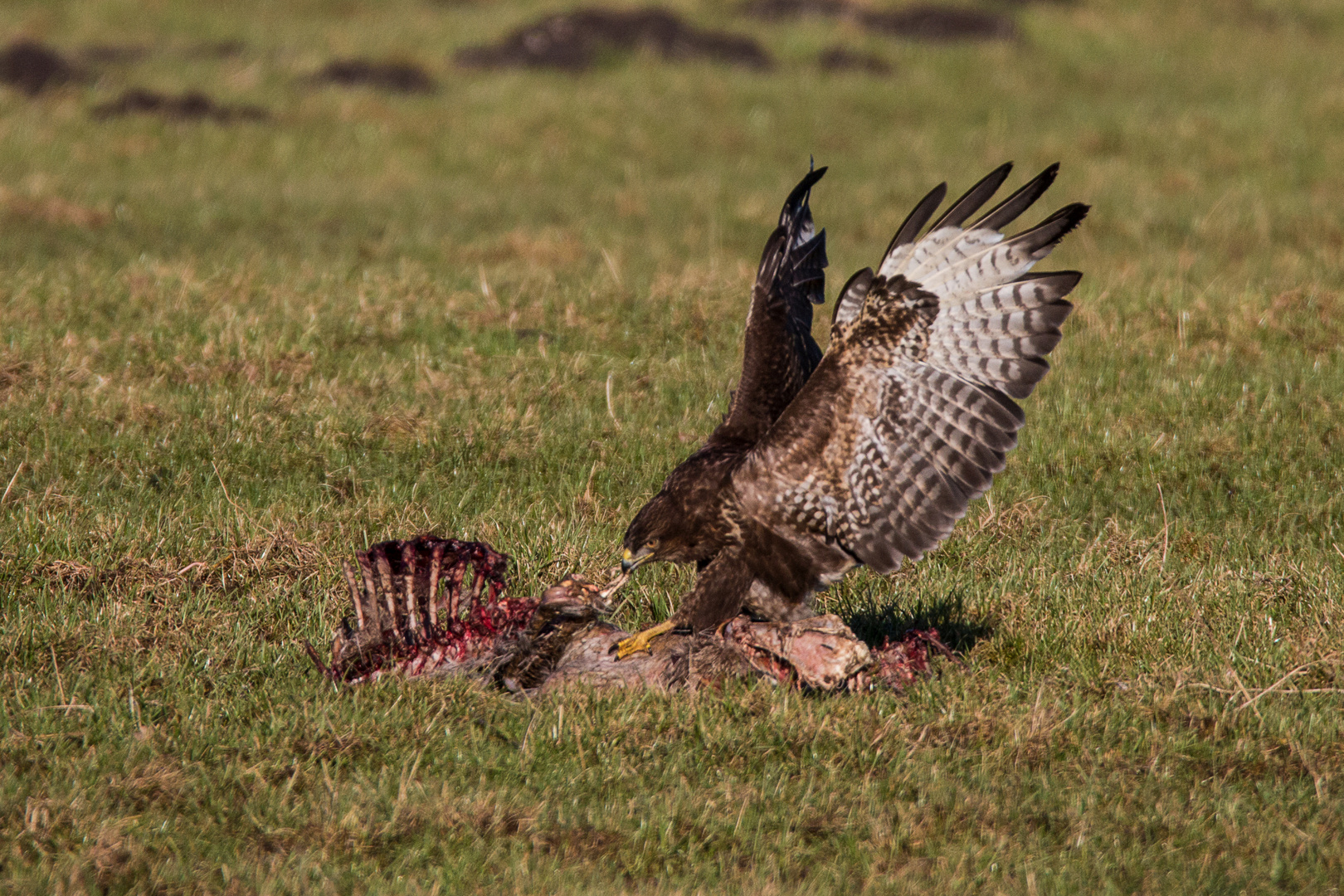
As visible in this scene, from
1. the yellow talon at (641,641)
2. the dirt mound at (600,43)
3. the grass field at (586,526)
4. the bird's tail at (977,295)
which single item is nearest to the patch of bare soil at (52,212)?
the grass field at (586,526)

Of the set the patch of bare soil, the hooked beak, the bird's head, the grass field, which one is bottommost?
the patch of bare soil

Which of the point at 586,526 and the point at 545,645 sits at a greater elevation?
the point at 545,645

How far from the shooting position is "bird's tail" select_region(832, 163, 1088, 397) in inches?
217

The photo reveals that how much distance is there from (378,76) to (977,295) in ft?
55.2

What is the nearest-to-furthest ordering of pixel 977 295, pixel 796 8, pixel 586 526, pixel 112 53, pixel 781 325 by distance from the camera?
1. pixel 977 295
2. pixel 781 325
3. pixel 586 526
4. pixel 112 53
5. pixel 796 8

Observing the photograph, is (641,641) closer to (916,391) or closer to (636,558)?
(636,558)

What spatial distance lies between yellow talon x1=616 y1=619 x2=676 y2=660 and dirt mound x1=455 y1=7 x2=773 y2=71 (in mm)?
16681

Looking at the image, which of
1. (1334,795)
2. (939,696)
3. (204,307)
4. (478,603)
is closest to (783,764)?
(939,696)

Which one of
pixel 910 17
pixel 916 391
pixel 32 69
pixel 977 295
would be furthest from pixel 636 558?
pixel 910 17

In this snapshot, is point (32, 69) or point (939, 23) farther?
point (939, 23)

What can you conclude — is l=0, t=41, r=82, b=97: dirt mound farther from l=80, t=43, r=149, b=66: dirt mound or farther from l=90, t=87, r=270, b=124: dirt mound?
l=90, t=87, r=270, b=124: dirt mound

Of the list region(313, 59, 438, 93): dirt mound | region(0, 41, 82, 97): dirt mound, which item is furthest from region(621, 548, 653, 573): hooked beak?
region(0, 41, 82, 97): dirt mound

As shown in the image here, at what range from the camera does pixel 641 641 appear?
567 cm

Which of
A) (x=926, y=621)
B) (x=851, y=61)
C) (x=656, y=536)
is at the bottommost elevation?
(x=926, y=621)
